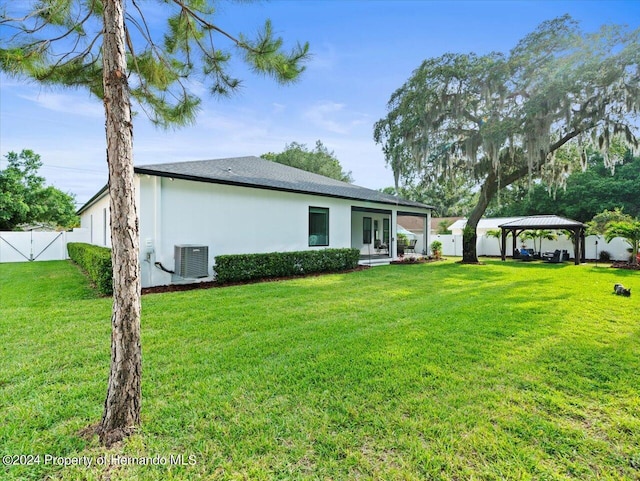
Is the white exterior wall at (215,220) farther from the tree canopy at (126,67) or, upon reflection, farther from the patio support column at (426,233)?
the patio support column at (426,233)

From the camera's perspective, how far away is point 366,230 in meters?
17.6

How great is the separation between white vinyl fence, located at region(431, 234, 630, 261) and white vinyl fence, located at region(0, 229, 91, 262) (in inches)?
870

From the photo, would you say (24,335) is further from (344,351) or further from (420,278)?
(420,278)

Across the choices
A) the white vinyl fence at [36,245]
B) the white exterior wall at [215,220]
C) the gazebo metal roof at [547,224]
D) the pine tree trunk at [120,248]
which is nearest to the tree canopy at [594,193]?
the gazebo metal roof at [547,224]

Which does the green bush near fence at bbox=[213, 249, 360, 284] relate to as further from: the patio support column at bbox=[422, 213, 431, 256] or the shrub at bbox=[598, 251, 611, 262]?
the shrub at bbox=[598, 251, 611, 262]

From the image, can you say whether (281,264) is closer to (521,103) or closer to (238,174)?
(238,174)

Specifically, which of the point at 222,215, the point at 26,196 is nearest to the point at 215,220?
the point at 222,215

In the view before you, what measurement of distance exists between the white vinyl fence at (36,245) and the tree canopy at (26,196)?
586 cm

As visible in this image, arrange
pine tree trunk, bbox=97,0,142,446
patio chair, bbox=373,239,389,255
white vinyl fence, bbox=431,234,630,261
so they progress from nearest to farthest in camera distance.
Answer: pine tree trunk, bbox=97,0,142,446 < white vinyl fence, bbox=431,234,630,261 < patio chair, bbox=373,239,389,255

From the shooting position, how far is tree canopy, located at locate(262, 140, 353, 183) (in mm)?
29078

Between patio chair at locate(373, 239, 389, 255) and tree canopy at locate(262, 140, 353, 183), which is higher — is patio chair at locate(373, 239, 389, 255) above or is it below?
below

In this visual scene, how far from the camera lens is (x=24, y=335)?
→ 4.22 m

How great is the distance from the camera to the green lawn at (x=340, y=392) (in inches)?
77.8

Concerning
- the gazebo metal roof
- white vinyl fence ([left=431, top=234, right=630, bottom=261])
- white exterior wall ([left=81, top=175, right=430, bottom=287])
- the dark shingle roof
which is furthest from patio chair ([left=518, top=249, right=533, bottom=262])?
white exterior wall ([left=81, top=175, right=430, bottom=287])
